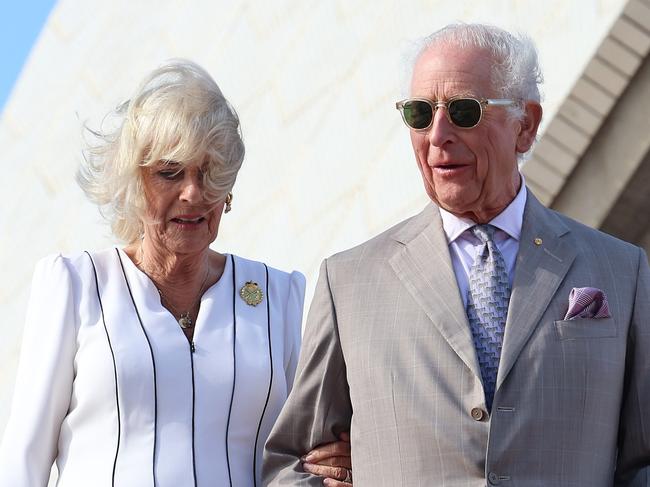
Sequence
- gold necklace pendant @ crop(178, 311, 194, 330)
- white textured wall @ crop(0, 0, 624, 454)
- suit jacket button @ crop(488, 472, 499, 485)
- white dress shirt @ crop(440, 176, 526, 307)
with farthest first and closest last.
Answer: white textured wall @ crop(0, 0, 624, 454) → gold necklace pendant @ crop(178, 311, 194, 330) → white dress shirt @ crop(440, 176, 526, 307) → suit jacket button @ crop(488, 472, 499, 485)

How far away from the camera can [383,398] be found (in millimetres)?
3666

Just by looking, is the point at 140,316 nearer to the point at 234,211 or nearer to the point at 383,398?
the point at 383,398

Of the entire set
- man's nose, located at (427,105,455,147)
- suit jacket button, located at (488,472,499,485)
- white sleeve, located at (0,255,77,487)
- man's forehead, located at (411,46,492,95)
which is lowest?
suit jacket button, located at (488,472,499,485)

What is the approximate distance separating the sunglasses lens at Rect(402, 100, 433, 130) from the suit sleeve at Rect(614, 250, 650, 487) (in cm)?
57

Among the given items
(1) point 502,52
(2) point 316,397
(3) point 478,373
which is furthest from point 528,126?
(2) point 316,397

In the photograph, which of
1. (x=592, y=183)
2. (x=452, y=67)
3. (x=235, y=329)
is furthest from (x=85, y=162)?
(x=592, y=183)

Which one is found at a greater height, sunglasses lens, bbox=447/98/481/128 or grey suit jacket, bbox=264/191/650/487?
sunglasses lens, bbox=447/98/481/128

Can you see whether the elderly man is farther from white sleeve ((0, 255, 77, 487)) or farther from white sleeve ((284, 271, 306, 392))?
white sleeve ((0, 255, 77, 487))

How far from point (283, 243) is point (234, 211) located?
763 mm

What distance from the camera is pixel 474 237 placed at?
12.5ft

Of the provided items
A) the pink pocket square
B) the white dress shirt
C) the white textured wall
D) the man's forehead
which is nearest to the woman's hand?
the white dress shirt

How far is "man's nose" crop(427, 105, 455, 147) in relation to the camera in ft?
12.0

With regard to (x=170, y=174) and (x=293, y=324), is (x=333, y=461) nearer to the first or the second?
(x=293, y=324)

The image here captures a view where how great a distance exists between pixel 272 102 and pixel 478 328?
815 centimetres
